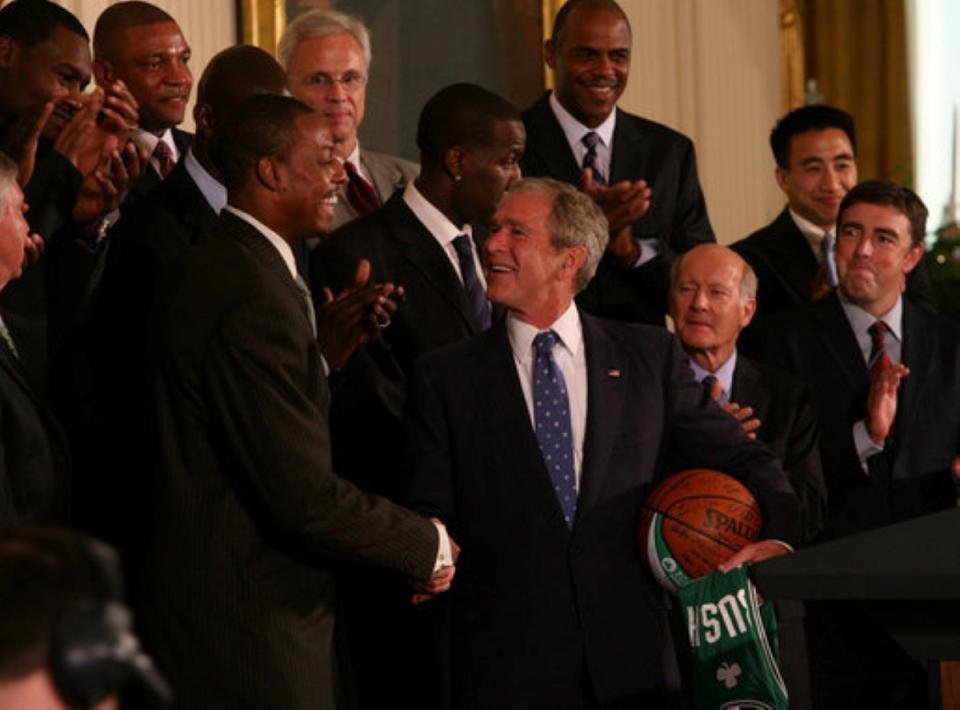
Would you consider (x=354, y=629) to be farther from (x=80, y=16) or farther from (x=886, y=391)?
(x=80, y=16)

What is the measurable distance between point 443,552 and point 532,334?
664 mm

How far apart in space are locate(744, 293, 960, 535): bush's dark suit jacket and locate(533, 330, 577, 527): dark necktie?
1296 mm

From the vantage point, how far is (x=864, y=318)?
19.4 feet

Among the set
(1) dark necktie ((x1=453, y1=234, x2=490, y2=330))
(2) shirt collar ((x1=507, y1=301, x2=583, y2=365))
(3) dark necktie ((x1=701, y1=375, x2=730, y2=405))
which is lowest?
(3) dark necktie ((x1=701, y1=375, x2=730, y2=405))

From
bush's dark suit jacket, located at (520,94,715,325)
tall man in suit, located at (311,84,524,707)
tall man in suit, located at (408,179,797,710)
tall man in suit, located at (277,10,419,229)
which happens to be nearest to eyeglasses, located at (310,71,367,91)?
tall man in suit, located at (277,10,419,229)

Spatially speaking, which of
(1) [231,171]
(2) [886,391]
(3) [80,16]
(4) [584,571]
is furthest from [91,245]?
(2) [886,391]

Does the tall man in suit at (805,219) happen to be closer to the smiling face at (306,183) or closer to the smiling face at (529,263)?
the smiling face at (529,263)

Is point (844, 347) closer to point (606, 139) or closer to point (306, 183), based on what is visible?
point (606, 139)

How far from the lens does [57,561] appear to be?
1.83 metres

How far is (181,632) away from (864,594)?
55.4 inches

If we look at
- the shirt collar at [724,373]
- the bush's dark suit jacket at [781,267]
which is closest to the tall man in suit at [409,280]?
the shirt collar at [724,373]

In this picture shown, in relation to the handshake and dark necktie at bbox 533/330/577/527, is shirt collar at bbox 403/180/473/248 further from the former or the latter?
the handshake

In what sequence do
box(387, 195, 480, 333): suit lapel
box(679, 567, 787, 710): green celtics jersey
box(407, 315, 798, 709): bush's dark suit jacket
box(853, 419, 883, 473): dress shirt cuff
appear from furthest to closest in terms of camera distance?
box(853, 419, 883, 473): dress shirt cuff, box(387, 195, 480, 333): suit lapel, box(407, 315, 798, 709): bush's dark suit jacket, box(679, 567, 787, 710): green celtics jersey

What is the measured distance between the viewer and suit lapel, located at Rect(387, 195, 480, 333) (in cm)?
524
